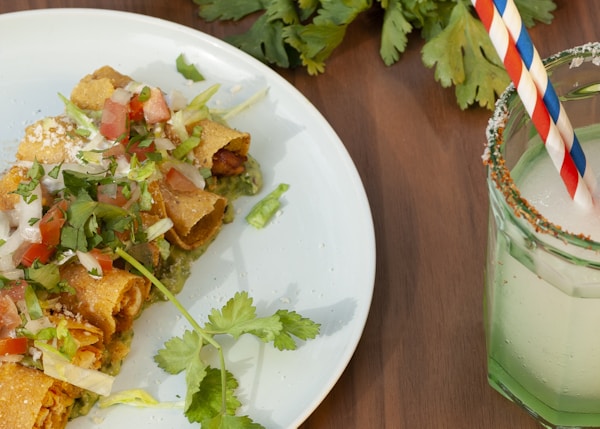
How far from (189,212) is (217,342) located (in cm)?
31

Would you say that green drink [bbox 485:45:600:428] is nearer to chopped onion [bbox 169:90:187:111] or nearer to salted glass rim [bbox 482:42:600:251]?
salted glass rim [bbox 482:42:600:251]

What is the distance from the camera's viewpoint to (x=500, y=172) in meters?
1.41

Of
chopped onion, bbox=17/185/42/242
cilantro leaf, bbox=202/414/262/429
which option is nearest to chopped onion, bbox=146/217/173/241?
chopped onion, bbox=17/185/42/242

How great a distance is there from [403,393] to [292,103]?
736 millimetres

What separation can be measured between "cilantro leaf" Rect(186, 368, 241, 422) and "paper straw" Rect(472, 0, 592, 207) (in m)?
0.73

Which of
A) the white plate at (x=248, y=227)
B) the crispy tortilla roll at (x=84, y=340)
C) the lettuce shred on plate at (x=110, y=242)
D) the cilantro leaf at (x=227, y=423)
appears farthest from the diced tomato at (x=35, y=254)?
the cilantro leaf at (x=227, y=423)

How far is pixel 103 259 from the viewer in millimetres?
1886

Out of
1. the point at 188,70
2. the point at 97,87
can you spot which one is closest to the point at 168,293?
the point at 97,87

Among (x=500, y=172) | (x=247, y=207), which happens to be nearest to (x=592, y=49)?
(x=500, y=172)

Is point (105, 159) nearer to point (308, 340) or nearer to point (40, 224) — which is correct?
point (40, 224)

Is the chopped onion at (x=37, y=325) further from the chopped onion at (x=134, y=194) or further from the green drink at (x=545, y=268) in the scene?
the green drink at (x=545, y=268)

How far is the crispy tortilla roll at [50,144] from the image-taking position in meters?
2.08

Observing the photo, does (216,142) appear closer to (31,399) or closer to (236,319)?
(236,319)

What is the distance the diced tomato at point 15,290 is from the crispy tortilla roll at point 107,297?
0.10m
